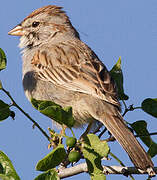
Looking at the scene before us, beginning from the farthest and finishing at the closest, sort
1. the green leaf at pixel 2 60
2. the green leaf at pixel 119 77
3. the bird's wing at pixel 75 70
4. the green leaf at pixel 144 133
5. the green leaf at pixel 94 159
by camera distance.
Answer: the bird's wing at pixel 75 70 < the green leaf at pixel 119 77 < the green leaf at pixel 144 133 < the green leaf at pixel 2 60 < the green leaf at pixel 94 159

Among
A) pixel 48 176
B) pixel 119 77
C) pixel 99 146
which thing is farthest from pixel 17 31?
pixel 48 176

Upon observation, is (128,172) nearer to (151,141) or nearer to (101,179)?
(101,179)

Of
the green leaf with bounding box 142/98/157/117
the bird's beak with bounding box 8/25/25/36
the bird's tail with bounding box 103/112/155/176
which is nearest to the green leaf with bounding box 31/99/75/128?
the bird's tail with bounding box 103/112/155/176

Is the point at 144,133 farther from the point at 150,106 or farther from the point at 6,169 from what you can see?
the point at 6,169

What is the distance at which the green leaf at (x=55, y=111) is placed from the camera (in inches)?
110

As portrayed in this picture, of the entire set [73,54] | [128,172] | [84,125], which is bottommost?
[84,125]

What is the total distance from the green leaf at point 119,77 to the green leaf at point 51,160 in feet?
4.55

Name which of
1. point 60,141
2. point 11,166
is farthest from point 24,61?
point 11,166

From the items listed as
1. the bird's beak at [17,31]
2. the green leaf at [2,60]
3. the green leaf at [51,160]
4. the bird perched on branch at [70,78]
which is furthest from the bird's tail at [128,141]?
the bird's beak at [17,31]

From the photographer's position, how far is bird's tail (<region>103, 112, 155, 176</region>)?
3200mm

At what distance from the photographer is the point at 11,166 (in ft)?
8.58

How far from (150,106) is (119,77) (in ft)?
3.04

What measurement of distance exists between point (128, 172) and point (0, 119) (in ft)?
3.59

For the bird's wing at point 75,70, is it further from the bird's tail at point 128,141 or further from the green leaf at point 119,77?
the bird's tail at point 128,141
